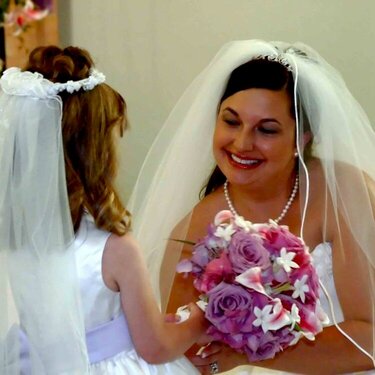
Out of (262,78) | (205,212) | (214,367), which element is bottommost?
(214,367)

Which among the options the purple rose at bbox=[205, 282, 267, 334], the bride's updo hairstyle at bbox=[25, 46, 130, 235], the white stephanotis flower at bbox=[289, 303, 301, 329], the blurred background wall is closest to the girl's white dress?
the bride's updo hairstyle at bbox=[25, 46, 130, 235]

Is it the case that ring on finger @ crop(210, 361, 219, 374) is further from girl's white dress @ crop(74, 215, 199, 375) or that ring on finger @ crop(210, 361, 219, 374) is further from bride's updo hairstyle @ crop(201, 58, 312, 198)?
bride's updo hairstyle @ crop(201, 58, 312, 198)

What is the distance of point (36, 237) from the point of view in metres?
1.55

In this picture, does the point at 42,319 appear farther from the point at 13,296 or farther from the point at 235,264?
the point at 235,264

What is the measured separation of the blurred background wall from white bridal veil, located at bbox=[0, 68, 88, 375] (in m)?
1.85

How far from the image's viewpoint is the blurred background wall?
10.6 feet

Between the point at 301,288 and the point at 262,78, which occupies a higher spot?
A: the point at 262,78

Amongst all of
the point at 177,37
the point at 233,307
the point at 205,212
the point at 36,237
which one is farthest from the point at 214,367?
the point at 177,37

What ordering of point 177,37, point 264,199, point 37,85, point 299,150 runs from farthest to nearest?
point 177,37 < point 264,199 < point 299,150 < point 37,85

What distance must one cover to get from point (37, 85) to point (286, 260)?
1.97 ft

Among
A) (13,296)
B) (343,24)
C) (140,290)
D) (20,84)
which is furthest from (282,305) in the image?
(343,24)

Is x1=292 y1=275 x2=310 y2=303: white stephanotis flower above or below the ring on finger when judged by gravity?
above

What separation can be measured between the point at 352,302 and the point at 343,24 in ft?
4.91

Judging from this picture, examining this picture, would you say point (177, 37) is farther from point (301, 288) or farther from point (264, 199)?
point (301, 288)
